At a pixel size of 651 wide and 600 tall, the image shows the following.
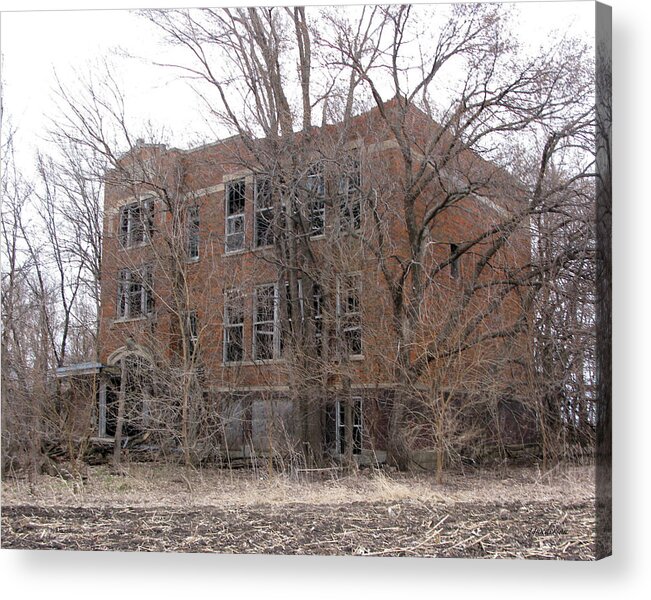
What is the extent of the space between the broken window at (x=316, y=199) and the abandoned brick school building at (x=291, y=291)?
2cm

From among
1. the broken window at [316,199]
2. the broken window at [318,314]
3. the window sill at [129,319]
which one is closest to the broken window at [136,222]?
the window sill at [129,319]

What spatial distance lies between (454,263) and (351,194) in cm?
157

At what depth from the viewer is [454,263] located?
978 cm

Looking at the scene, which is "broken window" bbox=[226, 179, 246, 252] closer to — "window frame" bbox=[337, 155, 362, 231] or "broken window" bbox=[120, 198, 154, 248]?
"broken window" bbox=[120, 198, 154, 248]

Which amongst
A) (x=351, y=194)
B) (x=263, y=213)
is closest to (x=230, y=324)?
(x=263, y=213)

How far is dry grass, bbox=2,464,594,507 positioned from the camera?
28.1 feet

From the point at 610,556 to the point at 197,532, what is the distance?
4040 mm

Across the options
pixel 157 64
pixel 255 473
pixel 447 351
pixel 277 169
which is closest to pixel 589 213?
pixel 447 351

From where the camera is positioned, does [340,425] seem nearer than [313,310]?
Yes

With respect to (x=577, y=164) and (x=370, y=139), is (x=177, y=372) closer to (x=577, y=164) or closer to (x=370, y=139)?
(x=370, y=139)

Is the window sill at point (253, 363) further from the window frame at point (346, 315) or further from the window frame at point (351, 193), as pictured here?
the window frame at point (351, 193)

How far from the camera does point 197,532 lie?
838cm

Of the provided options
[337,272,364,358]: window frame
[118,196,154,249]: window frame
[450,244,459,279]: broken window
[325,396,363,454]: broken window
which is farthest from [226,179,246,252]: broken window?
[450,244,459,279]: broken window

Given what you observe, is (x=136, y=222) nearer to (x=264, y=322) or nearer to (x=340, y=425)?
(x=264, y=322)
